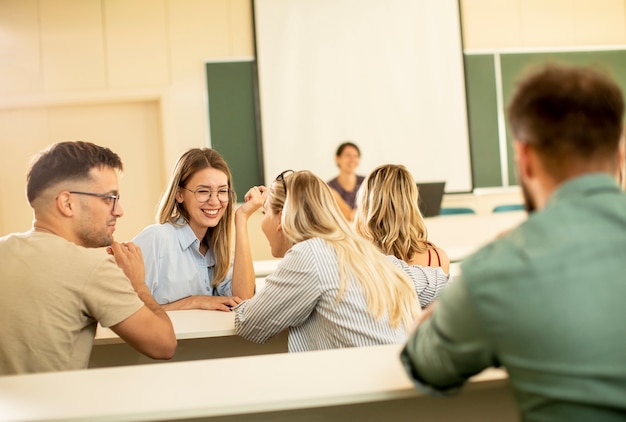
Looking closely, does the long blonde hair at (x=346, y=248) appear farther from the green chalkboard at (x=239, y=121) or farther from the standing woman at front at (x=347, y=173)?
the green chalkboard at (x=239, y=121)

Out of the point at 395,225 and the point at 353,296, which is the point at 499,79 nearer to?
the point at 395,225

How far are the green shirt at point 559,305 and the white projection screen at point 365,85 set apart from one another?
5391mm

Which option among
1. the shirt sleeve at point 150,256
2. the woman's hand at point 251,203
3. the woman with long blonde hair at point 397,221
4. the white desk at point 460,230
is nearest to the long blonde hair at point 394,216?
the woman with long blonde hair at point 397,221

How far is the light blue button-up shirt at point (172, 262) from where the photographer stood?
2717 mm

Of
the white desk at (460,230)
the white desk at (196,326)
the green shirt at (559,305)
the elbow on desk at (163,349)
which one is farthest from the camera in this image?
the white desk at (460,230)

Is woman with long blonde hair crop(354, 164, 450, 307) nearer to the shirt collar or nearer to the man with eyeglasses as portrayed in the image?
the shirt collar

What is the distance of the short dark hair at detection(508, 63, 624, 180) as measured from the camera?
3.15 feet

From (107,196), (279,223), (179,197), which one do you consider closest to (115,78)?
(179,197)

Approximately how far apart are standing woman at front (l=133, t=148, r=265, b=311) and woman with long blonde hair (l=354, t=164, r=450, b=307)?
0.53 meters

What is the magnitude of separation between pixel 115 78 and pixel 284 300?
509 cm

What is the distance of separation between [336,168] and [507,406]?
5024 mm

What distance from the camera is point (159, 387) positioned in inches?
53.0

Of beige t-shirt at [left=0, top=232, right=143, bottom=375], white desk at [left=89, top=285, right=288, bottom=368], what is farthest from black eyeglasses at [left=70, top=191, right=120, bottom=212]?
white desk at [left=89, top=285, right=288, bottom=368]

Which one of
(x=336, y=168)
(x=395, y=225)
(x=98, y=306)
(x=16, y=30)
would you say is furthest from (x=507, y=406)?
(x=16, y=30)
